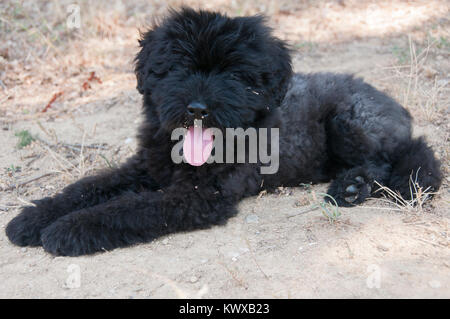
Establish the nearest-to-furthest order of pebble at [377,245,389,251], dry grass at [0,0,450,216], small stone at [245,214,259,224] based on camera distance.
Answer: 1. pebble at [377,245,389,251]
2. small stone at [245,214,259,224]
3. dry grass at [0,0,450,216]

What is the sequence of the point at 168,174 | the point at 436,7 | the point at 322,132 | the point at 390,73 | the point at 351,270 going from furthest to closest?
the point at 436,7, the point at 390,73, the point at 322,132, the point at 168,174, the point at 351,270

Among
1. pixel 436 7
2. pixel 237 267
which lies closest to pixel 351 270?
pixel 237 267

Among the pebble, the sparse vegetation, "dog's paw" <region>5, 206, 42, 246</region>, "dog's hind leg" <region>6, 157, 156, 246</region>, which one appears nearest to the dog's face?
"dog's hind leg" <region>6, 157, 156, 246</region>

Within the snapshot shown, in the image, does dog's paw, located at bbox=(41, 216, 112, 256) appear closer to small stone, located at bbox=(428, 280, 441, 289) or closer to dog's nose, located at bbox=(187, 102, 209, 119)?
dog's nose, located at bbox=(187, 102, 209, 119)

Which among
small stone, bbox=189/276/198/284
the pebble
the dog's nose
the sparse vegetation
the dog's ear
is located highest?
the dog's ear

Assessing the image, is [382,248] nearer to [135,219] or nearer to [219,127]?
[219,127]

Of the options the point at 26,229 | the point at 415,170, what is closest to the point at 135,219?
the point at 26,229

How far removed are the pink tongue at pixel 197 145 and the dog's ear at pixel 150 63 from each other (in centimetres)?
52

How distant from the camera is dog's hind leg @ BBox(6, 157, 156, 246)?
3.40 meters

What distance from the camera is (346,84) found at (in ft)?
15.1

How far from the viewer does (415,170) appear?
4.06m

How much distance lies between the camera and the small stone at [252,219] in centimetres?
364

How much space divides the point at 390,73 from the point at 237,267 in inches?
164
